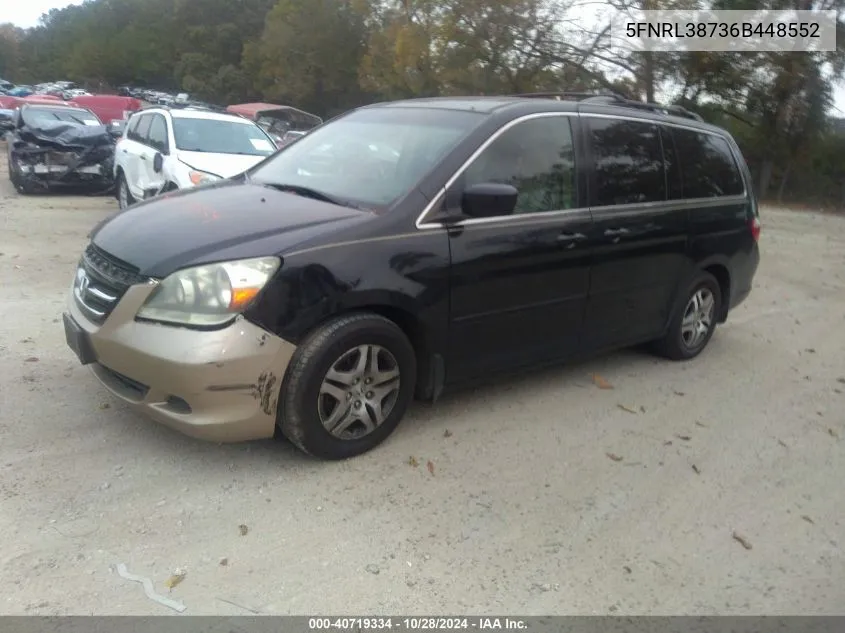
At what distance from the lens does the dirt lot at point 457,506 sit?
9.52 ft

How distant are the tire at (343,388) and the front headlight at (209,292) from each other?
38 cm

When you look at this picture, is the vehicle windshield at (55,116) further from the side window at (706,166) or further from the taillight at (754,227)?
the taillight at (754,227)

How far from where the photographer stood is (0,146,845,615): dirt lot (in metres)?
2.90

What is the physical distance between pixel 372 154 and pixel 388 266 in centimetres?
99

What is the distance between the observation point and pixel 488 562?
122 inches

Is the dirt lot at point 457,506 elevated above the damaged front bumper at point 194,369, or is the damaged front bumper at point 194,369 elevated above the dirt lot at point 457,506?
the damaged front bumper at point 194,369

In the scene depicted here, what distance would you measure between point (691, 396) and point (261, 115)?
858 inches

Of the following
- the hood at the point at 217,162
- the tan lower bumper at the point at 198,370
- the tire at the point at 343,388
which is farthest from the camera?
the hood at the point at 217,162

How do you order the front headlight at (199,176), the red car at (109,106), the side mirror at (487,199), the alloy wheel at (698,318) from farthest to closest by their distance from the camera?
1. the red car at (109,106)
2. the front headlight at (199,176)
3. the alloy wheel at (698,318)
4. the side mirror at (487,199)

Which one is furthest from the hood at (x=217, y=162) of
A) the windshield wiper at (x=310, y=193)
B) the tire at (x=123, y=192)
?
the windshield wiper at (x=310, y=193)

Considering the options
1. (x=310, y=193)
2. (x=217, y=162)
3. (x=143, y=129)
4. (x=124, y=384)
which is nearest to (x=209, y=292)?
(x=124, y=384)

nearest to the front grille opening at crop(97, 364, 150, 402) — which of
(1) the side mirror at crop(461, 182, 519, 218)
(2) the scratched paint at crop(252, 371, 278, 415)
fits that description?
(2) the scratched paint at crop(252, 371, 278, 415)

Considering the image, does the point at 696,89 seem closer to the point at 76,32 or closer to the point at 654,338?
the point at 654,338

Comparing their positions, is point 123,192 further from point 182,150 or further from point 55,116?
point 55,116
